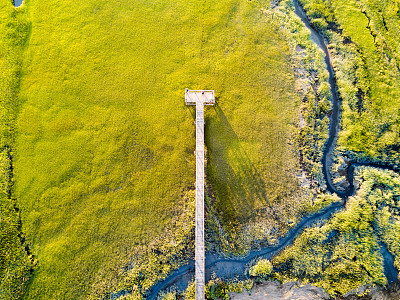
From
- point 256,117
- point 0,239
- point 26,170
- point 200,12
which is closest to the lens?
point 0,239

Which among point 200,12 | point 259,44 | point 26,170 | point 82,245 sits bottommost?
point 82,245

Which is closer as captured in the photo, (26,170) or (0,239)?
(0,239)

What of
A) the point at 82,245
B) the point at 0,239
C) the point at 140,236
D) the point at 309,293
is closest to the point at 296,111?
the point at 309,293

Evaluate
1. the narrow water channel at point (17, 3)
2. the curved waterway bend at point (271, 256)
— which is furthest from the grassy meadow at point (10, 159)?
the curved waterway bend at point (271, 256)

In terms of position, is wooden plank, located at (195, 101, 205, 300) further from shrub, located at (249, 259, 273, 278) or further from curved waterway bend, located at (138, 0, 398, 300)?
shrub, located at (249, 259, 273, 278)

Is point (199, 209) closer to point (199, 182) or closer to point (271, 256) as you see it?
point (199, 182)

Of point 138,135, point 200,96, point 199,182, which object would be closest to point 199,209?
point 199,182

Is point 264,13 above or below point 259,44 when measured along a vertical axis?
above

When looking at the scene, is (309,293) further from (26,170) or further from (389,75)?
(26,170)
